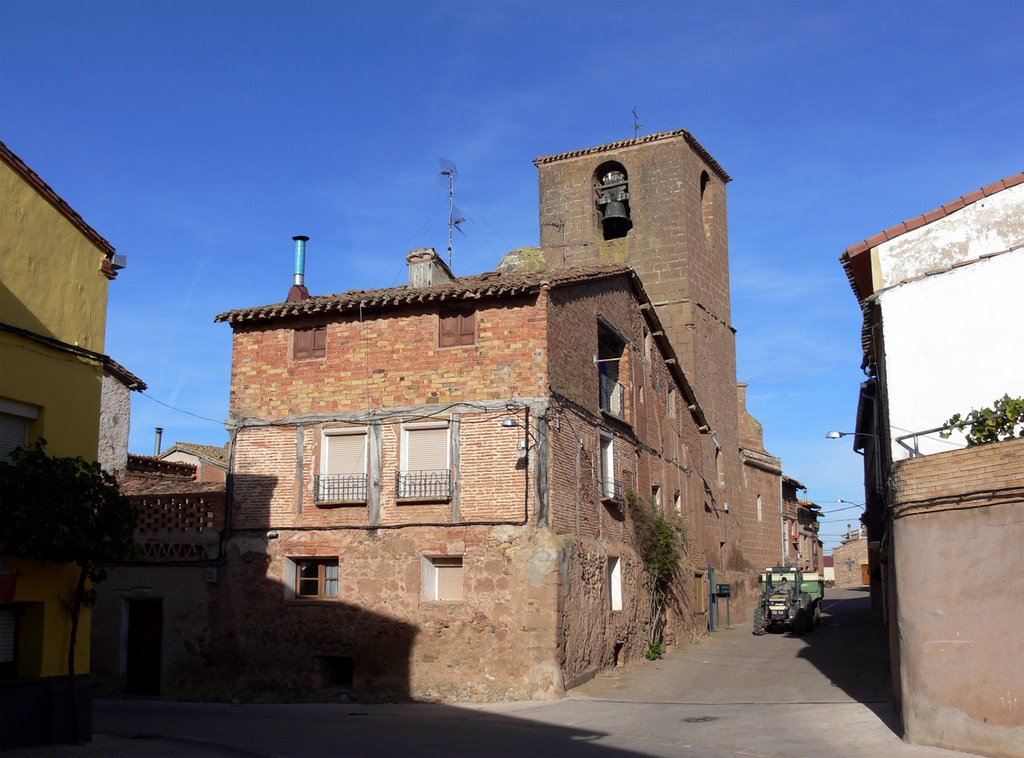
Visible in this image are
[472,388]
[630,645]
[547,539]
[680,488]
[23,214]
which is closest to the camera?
[23,214]

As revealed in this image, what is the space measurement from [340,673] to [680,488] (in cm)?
1203

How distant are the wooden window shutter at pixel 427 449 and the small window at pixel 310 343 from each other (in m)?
2.80

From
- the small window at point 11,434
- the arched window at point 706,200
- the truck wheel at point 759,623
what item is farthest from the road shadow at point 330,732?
the arched window at point 706,200

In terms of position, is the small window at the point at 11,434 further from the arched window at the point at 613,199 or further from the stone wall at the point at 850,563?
the stone wall at the point at 850,563

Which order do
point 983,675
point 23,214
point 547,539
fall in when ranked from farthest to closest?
point 547,539 → point 23,214 → point 983,675

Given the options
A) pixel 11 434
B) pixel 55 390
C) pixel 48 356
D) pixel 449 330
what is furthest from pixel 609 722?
pixel 48 356

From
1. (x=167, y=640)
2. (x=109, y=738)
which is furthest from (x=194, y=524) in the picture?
(x=109, y=738)

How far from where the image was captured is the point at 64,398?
13.7 meters

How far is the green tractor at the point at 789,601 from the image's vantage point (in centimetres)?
2770

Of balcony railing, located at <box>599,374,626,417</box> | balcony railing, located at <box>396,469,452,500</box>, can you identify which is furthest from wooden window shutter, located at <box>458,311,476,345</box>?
balcony railing, located at <box>599,374,626,417</box>

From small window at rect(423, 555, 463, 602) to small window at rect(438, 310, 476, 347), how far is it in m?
4.16

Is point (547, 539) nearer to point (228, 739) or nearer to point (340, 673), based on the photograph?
point (340, 673)

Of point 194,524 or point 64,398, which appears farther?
point 194,524

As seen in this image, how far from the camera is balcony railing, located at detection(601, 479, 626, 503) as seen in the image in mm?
21533
